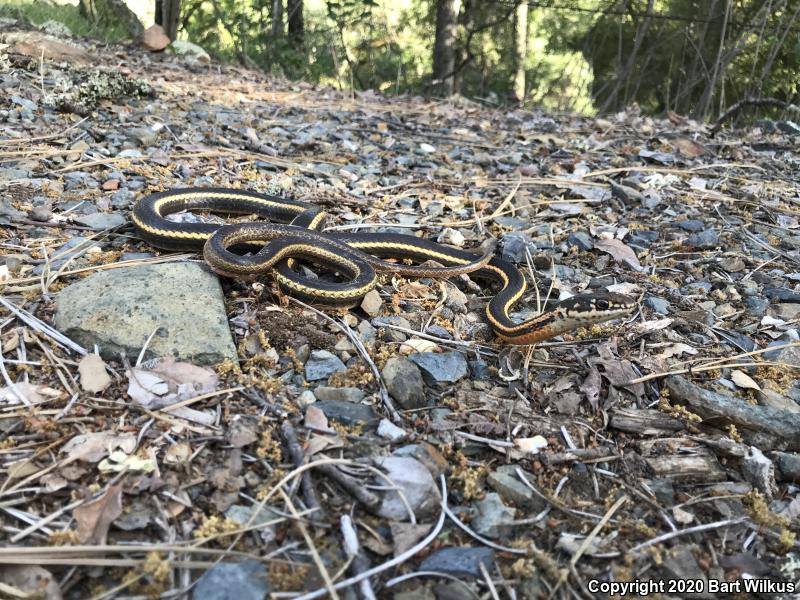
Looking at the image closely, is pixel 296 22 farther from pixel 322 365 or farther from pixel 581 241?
pixel 322 365

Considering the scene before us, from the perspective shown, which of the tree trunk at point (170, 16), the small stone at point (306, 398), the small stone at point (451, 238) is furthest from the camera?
the tree trunk at point (170, 16)

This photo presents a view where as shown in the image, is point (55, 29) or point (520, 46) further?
point (520, 46)

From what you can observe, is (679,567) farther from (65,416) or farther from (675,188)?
(675,188)

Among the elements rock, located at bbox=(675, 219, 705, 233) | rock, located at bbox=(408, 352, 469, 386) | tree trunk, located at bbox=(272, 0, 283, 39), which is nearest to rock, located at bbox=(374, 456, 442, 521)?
rock, located at bbox=(408, 352, 469, 386)

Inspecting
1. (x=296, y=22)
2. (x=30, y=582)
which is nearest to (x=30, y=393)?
(x=30, y=582)

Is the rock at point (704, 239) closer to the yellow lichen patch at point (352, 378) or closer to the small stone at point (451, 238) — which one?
the small stone at point (451, 238)

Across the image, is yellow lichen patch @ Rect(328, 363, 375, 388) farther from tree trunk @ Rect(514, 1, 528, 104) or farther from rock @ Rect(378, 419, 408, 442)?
tree trunk @ Rect(514, 1, 528, 104)

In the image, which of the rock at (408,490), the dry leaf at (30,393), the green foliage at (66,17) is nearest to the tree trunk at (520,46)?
the green foliage at (66,17)
